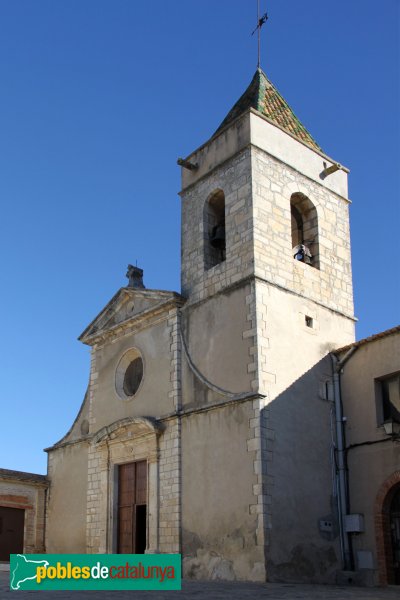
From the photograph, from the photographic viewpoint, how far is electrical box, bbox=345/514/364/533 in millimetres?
14555

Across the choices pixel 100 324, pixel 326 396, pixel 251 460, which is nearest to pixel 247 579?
pixel 251 460

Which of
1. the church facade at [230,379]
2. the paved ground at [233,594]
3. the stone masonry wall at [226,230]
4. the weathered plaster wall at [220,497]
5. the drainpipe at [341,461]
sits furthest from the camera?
the stone masonry wall at [226,230]

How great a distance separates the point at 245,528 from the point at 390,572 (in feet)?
9.09

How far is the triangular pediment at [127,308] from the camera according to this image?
676 inches

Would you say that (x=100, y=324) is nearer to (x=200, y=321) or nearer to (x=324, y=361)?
(x=200, y=321)

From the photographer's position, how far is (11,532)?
18.9 meters

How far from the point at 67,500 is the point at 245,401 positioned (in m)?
6.79

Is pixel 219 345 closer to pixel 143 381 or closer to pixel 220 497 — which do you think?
pixel 143 381

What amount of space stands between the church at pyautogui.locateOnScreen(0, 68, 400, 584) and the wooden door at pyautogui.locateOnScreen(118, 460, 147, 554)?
4 cm

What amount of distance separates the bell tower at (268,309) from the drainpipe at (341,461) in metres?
0.20

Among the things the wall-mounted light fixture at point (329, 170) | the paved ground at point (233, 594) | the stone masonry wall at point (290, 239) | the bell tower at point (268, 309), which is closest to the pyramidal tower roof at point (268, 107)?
the bell tower at point (268, 309)

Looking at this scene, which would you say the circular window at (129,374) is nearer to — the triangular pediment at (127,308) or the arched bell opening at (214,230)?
the triangular pediment at (127,308)

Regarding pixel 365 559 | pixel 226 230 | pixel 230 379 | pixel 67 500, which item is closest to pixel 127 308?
pixel 226 230

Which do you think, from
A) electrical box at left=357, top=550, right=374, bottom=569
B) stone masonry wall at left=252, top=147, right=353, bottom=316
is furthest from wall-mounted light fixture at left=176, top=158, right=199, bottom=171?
electrical box at left=357, top=550, right=374, bottom=569
